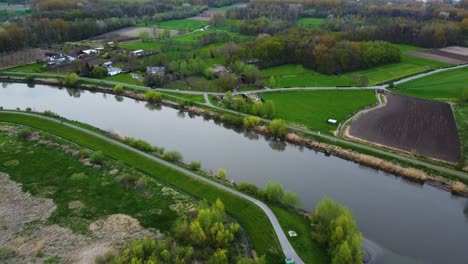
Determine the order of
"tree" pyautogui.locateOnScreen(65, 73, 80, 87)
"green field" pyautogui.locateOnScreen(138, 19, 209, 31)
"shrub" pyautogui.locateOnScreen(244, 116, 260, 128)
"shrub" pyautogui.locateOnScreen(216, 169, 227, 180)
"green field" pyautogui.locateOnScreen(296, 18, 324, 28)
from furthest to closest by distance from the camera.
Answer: "green field" pyautogui.locateOnScreen(296, 18, 324, 28) < "green field" pyautogui.locateOnScreen(138, 19, 209, 31) < "tree" pyautogui.locateOnScreen(65, 73, 80, 87) < "shrub" pyautogui.locateOnScreen(244, 116, 260, 128) < "shrub" pyautogui.locateOnScreen(216, 169, 227, 180)

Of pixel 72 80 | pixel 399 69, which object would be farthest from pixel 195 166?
pixel 399 69

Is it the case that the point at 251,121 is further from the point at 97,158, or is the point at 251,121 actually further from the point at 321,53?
the point at 321,53

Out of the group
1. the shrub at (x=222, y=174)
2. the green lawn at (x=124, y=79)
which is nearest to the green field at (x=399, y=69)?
the green lawn at (x=124, y=79)

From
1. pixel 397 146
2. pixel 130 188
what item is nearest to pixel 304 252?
pixel 130 188

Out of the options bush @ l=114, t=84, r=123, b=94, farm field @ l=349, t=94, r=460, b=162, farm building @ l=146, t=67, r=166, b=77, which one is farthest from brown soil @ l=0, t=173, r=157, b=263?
farm building @ l=146, t=67, r=166, b=77

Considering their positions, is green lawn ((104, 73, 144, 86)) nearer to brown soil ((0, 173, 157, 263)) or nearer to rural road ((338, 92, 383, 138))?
rural road ((338, 92, 383, 138))

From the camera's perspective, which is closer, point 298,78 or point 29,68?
point 298,78
